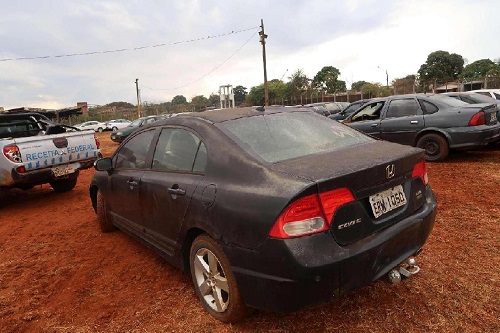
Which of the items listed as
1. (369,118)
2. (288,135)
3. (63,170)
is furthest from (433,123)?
(63,170)

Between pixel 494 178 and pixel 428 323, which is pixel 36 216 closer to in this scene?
pixel 428 323

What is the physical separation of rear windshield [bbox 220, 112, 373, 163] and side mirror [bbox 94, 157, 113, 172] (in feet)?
6.02

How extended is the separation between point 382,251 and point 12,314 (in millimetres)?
2931

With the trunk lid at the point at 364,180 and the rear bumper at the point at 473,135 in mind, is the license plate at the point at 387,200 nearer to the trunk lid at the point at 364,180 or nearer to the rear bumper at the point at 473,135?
the trunk lid at the point at 364,180

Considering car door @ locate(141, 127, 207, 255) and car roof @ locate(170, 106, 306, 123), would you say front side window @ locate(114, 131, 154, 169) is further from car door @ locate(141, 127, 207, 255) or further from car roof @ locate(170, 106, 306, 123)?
car roof @ locate(170, 106, 306, 123)

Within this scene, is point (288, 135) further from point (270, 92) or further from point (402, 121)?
point (270, 92)

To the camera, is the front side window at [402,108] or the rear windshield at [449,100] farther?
the front side window at [402,108]

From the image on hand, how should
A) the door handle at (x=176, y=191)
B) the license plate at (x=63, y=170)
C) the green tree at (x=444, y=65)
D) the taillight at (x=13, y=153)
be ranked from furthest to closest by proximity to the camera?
the green tree at (x=444, y=65) < the license plate at (x=63, y=170) < the taillight at (x=13, y=153) < the door handle at (x=176, y=191)

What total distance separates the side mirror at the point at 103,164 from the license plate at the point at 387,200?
293cm

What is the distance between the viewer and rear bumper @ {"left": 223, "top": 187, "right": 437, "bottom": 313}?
6.11 feet

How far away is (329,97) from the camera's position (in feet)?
114

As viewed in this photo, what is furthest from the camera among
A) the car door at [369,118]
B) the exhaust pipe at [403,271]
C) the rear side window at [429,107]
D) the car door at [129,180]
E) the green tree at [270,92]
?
the green tree at [270,92]

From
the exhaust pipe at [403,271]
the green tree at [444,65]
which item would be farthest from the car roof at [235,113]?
the green tree at [444,65]

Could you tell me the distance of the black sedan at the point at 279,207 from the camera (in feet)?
6.21
